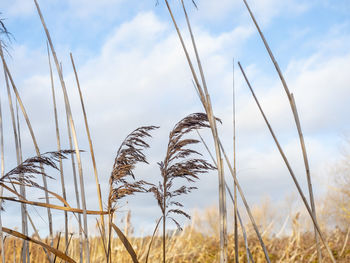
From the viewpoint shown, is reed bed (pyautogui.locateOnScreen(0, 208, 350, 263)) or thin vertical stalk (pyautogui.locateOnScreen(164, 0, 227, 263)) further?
reed bed (pyautogui.locateOnScreen(0, 208, 350, 263))

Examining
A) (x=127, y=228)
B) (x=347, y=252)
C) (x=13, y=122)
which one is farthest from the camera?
(x=347, y=252)

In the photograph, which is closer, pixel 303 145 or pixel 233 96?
pixel 303 145

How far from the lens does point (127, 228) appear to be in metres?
5.56

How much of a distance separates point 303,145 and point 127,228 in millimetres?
4028

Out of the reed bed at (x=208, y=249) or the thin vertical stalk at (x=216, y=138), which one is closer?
the thin vertical stalk at (x=216, y=138)

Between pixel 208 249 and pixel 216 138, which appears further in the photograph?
pixel 208 249

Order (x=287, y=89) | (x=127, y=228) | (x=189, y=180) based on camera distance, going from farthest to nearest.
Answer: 1. (x=127, y=228)
2. (x=189, y=180)
3. (x=287, y=89)

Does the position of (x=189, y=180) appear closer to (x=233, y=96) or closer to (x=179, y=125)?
(x=179, y=125)

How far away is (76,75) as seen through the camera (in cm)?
227

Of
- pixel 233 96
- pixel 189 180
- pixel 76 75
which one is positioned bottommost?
pixel 189 180

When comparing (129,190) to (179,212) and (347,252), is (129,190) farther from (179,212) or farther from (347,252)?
(347,252)

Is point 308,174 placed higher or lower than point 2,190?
lower

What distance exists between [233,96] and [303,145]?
563mm

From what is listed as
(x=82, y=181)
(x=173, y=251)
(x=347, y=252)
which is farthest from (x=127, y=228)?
(x=82, y=181)
